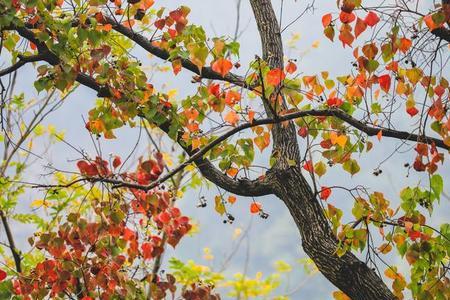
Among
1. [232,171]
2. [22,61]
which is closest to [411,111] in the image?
[232,171]

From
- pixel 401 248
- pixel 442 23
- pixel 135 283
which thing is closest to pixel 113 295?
pixel 135 283

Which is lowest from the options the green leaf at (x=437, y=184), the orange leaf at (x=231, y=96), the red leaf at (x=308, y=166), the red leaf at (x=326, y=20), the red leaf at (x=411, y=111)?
the green leaf at (x=437, y=184)

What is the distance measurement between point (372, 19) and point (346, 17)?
17 centimetres

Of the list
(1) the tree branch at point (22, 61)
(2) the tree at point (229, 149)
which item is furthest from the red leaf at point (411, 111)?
(1) the tree branch at point (22, 61)

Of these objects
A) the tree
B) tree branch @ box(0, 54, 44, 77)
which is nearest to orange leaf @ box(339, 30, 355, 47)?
the tree

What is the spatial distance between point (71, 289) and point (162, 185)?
138 centimetres

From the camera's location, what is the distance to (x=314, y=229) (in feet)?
15.9

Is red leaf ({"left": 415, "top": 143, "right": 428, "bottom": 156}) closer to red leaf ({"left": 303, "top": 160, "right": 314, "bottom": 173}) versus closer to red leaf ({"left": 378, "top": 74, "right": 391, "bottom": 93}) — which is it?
red leaf ({"left": 378, "top": 74, "right": 391, "bottom": 93})

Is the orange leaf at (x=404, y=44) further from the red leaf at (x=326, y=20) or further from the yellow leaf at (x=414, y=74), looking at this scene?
the red leaf at (x=326, y=20)

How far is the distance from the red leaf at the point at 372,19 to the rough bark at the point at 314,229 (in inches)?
61.6

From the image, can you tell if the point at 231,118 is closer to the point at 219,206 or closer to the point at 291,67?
the point at 291,67

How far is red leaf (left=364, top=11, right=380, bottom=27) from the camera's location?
3.91 m

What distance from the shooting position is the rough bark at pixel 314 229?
15.3 ft

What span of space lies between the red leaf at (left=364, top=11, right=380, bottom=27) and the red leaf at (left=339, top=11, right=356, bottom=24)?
0.10 meters
